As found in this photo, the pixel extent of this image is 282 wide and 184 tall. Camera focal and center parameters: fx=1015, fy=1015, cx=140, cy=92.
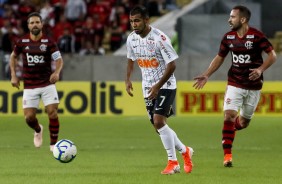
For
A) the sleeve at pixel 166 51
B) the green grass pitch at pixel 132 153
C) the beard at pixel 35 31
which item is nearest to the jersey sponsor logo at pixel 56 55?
the beard at pixel 35 31

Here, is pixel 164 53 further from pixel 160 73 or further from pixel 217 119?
pixel 217 119

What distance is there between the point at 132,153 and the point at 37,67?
205 centimetres

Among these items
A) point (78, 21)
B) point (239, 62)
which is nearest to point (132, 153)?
point (239, 62)

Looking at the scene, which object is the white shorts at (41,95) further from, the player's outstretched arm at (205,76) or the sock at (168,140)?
the sock at (168,140)

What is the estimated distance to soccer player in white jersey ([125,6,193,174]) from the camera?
12617 mm

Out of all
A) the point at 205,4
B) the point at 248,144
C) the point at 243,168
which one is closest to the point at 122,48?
the point at 205,4

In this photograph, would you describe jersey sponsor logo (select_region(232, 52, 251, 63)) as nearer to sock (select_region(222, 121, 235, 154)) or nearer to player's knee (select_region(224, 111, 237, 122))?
player's knee (select_region(224, 111, 237, 122))

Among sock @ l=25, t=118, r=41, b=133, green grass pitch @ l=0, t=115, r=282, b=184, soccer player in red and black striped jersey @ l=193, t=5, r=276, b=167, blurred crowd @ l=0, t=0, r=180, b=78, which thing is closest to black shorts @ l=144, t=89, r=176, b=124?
green grass pitch @ l=0, t=115, r=282, b=184

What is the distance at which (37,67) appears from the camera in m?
16.2

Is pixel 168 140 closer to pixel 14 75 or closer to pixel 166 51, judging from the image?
pixel 166 51

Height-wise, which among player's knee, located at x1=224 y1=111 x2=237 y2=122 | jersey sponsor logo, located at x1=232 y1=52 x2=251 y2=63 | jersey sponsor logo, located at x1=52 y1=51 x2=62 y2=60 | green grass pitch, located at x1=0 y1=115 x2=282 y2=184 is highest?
jersey sponsor logo, located at x1=232 y1=52 x2=251 y2=63

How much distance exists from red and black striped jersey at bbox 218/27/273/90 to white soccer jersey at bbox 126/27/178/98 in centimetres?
143

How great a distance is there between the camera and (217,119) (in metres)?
25.6

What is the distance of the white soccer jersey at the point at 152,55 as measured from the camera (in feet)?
42.2
